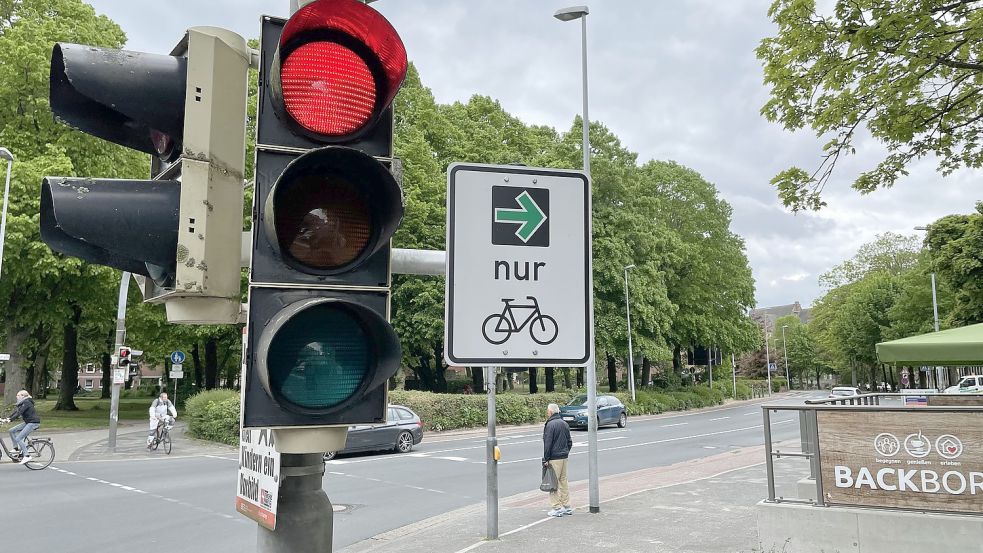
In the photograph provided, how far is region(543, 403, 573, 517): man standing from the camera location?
34.8 feet

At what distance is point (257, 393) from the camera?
1.76 m

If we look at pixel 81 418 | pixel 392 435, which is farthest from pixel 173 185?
pixel 81 418

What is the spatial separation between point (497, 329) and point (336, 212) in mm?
722

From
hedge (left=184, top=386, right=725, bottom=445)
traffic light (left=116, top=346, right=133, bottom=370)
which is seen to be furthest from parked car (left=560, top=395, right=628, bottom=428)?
traffic light (left=116, top=346, right=133, bottom=370)

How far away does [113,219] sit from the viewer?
186 centimetres

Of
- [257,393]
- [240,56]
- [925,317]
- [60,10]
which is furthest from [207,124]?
[925,317]

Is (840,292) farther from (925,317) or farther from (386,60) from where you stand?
(386,60)

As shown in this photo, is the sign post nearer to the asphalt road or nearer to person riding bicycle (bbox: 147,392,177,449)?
the asphalt road

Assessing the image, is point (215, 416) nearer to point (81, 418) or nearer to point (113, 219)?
point (81, 418)

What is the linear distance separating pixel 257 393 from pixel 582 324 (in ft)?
3.66

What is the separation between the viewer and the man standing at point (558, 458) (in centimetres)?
1062

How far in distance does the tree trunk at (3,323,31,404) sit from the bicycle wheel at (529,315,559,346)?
1191 inches

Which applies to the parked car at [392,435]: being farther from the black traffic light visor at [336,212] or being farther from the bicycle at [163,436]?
the black traffic light visor at [336,212]

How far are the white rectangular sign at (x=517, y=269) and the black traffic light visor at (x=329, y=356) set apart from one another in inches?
→ 18.6
